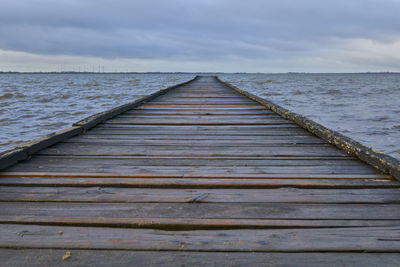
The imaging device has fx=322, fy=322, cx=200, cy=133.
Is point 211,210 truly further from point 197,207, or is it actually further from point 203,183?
point 203,183

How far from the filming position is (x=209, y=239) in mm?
1476

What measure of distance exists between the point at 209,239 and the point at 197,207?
1.11 ft

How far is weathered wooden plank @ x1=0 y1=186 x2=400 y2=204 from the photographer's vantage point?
188cm

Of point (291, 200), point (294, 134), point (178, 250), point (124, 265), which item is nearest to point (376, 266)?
point (291, 200)

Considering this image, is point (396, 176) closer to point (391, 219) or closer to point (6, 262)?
point (391, 219)

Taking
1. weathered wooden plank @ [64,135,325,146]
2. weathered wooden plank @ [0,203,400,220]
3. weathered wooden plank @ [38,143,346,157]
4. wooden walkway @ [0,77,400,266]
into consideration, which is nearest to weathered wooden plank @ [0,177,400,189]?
wooden walkway @ [0,77,400,266]

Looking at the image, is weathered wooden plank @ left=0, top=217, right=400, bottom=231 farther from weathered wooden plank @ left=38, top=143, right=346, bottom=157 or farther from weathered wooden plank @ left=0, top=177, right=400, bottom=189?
weathered wooden plank @ left=38, top=143, right=346, bottom=157

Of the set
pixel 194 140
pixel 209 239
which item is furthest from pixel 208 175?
pixel 194 140

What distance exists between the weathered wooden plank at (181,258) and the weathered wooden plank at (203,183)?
0.75m

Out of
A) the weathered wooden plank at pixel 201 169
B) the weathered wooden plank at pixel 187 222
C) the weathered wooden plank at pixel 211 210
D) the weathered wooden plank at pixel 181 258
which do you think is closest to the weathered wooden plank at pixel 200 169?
the weathered wooden plank at pixel 201 169

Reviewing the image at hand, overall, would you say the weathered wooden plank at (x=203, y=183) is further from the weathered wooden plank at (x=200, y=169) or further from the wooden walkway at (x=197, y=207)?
the weathered wooden plank at (x=200, y=169)

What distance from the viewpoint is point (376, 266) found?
1287mm

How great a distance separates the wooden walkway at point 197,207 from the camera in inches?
54.2

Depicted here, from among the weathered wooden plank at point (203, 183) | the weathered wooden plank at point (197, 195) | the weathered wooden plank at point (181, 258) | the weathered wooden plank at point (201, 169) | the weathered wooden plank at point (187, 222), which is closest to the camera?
the weathered wooden plank at point (181, 258)
